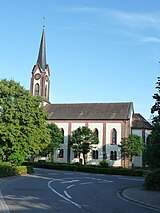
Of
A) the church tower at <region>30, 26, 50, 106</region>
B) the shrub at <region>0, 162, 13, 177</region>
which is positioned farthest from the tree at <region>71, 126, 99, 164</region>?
the shrub at <region>0, 162, 13, 177</region>

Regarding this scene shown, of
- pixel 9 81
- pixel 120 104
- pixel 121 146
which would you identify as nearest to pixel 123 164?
pixel 121 146

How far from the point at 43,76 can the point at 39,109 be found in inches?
1526

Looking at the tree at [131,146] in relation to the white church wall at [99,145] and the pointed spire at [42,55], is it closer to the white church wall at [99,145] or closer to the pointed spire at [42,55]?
the white church wall at [99,145]

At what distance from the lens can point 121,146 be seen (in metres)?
59.0

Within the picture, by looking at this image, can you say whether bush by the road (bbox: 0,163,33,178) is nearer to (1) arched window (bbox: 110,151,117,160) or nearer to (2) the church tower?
(1) arched window (bbox: 110,151,117,160)

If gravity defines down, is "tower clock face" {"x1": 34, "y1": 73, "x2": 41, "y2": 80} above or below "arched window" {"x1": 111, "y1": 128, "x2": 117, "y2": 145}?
above

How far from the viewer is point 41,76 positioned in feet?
250

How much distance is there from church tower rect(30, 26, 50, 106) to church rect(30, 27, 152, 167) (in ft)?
14.6

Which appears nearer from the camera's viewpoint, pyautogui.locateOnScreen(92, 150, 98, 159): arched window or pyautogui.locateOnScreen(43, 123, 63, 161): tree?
pyautogui.locateOnScreen(43, 123, 63, 161): tree

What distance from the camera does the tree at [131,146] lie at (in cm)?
5709

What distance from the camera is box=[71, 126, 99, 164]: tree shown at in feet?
201

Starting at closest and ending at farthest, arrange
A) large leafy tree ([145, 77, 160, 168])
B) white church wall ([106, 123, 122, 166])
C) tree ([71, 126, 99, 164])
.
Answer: large leafy tree ([145, 77, 160, 168]), tree ([71, 126, 99, 164]), white church wall ([106, 123, 122, 166])

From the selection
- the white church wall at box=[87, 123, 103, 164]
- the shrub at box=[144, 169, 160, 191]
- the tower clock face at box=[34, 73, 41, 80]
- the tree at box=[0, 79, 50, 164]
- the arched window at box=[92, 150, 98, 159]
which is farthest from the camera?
the tower clock face at box=[34, 73, 41, 80]

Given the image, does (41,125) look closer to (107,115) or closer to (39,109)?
(39,109)
